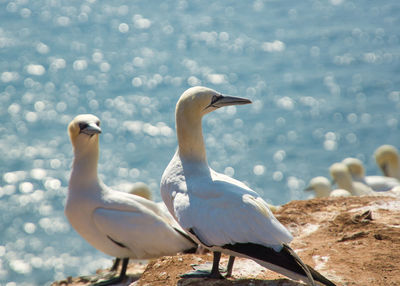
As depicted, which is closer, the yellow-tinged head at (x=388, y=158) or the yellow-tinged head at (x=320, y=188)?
the yellow-tinged head at (x=320, y=188)

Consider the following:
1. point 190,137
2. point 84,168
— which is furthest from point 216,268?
point 84,168


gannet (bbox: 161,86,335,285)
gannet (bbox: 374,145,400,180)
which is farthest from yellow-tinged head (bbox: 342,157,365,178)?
gannet (bbox: 161,86,335,285)

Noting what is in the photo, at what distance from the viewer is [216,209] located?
12.5 feet

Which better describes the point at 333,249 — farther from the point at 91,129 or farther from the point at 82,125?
the point at 82,125

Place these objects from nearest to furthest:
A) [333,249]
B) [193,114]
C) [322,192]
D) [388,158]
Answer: [193,114] → [333,249] → [322,192] → [388,158]

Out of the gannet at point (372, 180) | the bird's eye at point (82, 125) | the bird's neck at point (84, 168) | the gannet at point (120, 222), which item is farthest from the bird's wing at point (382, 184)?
the bird's eye at point (82, 125)

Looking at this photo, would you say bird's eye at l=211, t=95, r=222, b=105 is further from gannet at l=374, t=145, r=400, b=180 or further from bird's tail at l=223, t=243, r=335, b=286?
gannet at l=374, t=145, r=400, b=180

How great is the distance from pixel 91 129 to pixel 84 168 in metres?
0.35

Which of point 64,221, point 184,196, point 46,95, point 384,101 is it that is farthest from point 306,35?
point 184,196

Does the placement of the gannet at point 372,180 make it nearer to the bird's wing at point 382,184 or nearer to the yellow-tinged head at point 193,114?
the bird's wing at point 382,184

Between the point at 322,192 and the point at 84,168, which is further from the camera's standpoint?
the point at 322,192

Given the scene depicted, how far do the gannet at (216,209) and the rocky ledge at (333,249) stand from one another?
12.8 inches

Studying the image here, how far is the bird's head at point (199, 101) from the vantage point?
4180 mm

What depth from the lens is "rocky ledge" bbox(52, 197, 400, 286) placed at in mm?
4156
